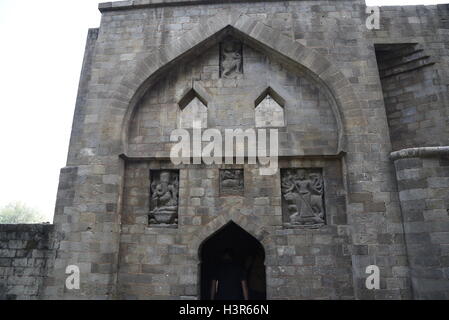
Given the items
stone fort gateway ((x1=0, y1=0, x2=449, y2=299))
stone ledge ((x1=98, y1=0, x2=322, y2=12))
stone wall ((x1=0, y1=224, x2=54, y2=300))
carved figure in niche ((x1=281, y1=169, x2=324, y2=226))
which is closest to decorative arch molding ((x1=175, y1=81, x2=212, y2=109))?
stone fort gateway ((x1=0, y1=0, x2=449, y2=299))

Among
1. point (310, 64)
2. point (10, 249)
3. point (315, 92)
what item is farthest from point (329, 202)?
point (10, 249)

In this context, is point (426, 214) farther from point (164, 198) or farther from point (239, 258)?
point (164, 198)

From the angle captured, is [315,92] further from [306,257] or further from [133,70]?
[133,70]

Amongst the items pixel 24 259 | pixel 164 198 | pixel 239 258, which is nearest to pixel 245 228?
pixel 164 198

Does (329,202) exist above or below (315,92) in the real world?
below

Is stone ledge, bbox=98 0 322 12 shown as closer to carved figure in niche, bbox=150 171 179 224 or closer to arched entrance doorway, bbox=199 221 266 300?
carved figure in niche, bbox=150 171 179 224

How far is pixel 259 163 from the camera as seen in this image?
7336 mm

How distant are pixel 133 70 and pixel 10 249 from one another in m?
5.15

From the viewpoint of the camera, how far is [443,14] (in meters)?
8.18

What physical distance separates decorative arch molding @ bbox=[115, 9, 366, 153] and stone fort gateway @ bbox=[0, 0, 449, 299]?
1.5 inches

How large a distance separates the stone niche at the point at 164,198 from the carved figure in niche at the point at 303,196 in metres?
2.58

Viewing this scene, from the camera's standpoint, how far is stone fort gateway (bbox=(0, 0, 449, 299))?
21.3 feet

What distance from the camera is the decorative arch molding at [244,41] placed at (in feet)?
24.3

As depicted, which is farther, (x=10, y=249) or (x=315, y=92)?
(x=315, y=92)
